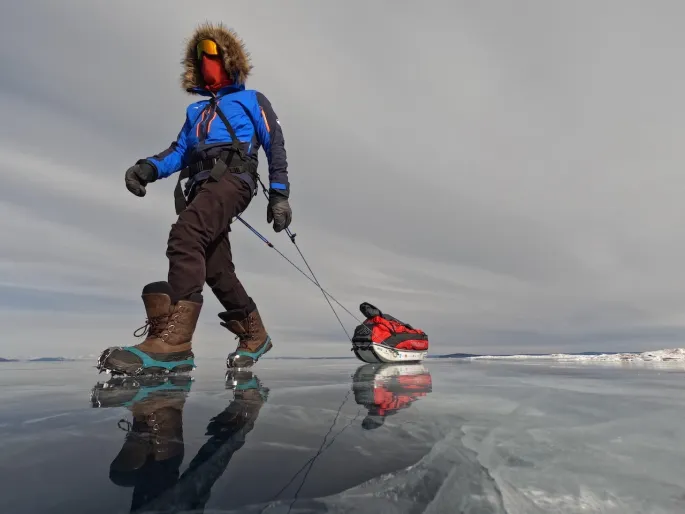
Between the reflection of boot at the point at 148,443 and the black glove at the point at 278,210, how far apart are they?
2.32m

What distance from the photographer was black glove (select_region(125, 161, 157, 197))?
3930 millimetres

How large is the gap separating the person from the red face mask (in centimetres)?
1

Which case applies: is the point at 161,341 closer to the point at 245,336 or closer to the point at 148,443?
the point at 245,336

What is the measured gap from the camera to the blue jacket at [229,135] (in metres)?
4.08

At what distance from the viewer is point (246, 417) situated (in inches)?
65.1

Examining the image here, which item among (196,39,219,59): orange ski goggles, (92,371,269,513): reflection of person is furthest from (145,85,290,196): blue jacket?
(92,371,269,513): reflection of person

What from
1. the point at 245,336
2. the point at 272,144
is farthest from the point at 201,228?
the point at 245,336

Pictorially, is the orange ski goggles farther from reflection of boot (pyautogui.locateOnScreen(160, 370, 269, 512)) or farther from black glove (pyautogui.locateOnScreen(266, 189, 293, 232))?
reflection of boot (pyautogui.locateOnScreen(160, 370, 269, 512))

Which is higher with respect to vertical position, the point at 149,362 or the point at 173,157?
the point at 173,157

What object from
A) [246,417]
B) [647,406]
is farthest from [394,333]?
[246,417]

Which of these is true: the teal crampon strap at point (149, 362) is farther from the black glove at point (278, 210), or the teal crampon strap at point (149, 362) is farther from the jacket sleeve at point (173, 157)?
the jacket sleeve at point (173, 157)

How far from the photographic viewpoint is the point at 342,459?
109cm

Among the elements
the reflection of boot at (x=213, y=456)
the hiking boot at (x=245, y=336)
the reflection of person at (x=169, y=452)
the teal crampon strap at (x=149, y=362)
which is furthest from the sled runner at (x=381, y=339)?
the reflection of boot at (x=213, y=456)

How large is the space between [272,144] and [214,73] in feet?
3.76
